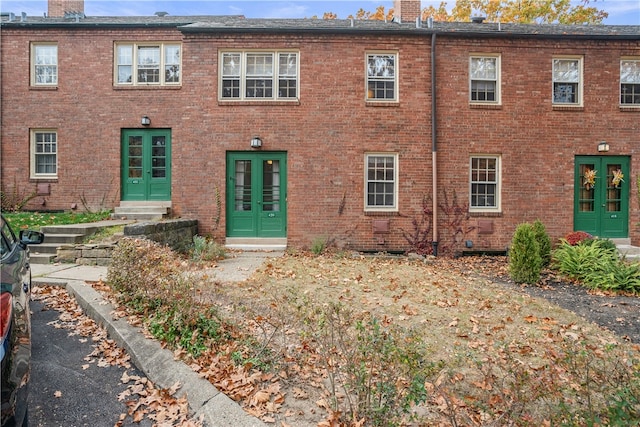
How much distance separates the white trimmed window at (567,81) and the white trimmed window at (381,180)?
5.45 metres

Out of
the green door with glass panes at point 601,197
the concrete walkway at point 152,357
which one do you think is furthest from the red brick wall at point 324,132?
the green door with glass panes at point 601,197

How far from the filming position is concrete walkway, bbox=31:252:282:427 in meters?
2.78

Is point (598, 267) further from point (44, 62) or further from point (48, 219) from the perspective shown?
point (44, 62)

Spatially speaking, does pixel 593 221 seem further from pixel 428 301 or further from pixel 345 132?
pixel 428 301

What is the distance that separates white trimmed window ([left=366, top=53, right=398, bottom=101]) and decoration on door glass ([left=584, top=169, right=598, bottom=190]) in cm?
635

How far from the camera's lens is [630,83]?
473 inches

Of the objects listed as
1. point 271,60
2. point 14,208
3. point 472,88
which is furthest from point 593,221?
point 14,208

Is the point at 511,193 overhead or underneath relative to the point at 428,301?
overhead

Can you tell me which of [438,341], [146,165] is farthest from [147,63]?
[438,341]

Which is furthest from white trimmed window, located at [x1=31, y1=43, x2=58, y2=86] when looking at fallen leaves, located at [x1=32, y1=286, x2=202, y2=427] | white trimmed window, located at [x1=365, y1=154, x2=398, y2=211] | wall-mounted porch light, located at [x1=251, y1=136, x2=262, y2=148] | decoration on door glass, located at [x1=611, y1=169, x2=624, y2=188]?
decoration on door glass, located at [x1=611, y1=169, x2=624, y2=188]

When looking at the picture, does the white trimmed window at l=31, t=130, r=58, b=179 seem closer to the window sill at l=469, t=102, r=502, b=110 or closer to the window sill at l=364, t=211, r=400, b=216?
the window sill at l=364, t=211, r=400, b=216

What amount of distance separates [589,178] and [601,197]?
76 cm

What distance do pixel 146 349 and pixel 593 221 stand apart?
42.4 feet

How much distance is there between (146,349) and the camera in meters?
3.82
